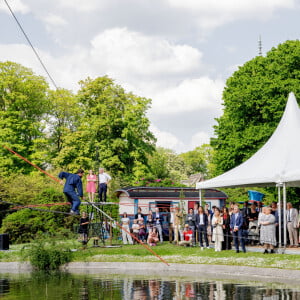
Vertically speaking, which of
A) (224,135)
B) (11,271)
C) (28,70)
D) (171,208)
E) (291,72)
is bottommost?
(11,271)

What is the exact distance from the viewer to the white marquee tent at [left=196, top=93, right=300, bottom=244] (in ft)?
71.3

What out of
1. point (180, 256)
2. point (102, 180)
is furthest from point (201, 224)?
point (102, 180)

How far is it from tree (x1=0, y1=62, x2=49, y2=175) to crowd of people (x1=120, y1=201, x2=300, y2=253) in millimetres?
23703

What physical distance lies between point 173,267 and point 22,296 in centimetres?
667

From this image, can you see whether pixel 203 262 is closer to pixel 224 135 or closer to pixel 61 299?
pixel 61 299

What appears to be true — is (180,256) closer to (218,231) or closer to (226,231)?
(218,231)

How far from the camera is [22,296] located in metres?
14.9

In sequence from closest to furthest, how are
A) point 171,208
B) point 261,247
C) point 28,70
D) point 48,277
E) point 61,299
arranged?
point 61,299 → point 48,277 → point 261,247 → point 171,208 → point 28,70

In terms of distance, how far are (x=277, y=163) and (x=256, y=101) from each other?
18879mm

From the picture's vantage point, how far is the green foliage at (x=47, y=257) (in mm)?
22062

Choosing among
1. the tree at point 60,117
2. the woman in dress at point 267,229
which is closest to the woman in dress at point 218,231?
the woman in dress at point 267,229

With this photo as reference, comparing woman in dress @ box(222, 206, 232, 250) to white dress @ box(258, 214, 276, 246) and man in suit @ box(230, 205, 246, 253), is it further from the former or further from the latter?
white dress @ box(258, 214, 276, 246)

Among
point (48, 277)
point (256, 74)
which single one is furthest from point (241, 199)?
point (48, 277)

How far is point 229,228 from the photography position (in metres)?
23.2
